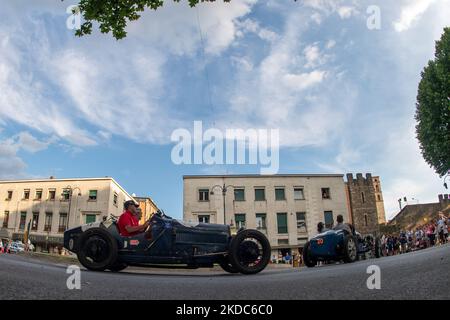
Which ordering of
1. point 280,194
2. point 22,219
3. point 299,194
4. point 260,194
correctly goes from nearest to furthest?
1. point 260,194
2. point 280,194
3. point 299,194
4. point 22,219

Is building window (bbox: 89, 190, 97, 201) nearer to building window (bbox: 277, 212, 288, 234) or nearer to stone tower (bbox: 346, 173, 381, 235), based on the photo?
building window (bbox: 277, 212, 288, 234)

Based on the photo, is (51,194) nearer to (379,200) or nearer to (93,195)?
(93,195)

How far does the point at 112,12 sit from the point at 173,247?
447cm

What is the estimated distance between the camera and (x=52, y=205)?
142ft

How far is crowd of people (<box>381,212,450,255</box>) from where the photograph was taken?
17.8 meters

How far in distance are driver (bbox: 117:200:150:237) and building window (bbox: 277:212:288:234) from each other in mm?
34556

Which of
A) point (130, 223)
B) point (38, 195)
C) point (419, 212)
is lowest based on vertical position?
point (130, 223)

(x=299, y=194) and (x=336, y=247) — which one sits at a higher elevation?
(x=299, y=194)

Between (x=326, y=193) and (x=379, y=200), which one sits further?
(x=379, y=200)

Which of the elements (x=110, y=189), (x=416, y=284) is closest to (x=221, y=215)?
(x=110, y=189)

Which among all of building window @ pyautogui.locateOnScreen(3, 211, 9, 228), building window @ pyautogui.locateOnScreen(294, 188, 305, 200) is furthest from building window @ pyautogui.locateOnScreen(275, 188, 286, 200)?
building window @ pyautogui.locateOnScreen(3, 211, 9, 228)

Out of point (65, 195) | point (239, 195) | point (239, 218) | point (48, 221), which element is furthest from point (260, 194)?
point (48, 221)
